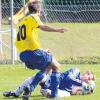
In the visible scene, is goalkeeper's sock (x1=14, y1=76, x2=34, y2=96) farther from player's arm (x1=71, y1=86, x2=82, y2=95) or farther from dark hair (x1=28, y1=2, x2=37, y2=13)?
dark hair (x1=28, y1=2, x2=37, y2=13)

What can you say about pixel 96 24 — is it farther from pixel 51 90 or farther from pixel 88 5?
pixel 51 90

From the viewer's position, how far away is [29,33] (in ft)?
33.5

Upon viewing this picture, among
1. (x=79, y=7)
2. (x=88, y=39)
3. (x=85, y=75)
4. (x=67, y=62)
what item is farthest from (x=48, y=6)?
(x=85, y=75)

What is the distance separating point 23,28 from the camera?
10.3 meters

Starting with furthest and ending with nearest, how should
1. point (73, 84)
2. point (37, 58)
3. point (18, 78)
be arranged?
1. point (18, 78)
2. point (73, 84)
3. point (37, 58)

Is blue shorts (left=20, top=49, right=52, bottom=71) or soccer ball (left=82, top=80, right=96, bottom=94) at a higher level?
blue shorts (left=20, top=49, right=52, bottom=71)

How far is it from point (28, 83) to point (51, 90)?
44 cm

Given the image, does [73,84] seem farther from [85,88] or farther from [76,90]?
[85,88]

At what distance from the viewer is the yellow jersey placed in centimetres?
1010

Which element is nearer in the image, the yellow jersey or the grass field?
the yellow jersey

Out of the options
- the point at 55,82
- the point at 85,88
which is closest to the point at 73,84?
the point at 85,88

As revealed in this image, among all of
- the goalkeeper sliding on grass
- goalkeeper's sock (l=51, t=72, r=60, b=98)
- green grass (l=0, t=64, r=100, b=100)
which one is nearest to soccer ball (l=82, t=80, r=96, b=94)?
the goalkeeper sliding on grass

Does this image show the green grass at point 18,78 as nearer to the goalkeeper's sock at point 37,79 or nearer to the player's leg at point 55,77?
the player's leg at point 55,77

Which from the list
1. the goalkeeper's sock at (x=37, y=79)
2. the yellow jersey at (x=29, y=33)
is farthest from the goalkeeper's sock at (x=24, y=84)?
the yellow jersey at (x=29, y=33)
